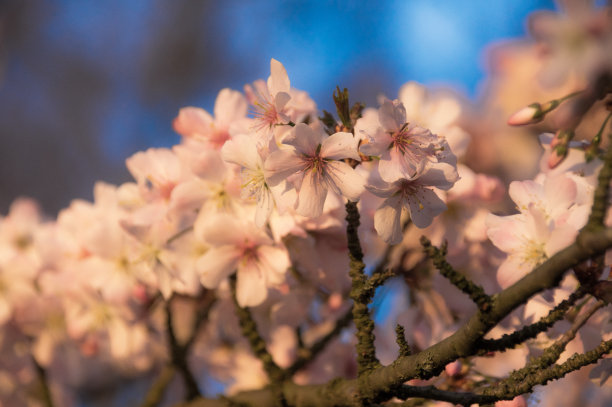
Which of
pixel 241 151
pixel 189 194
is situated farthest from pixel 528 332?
pixel 189 194

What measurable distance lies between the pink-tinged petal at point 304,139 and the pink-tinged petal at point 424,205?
118mm

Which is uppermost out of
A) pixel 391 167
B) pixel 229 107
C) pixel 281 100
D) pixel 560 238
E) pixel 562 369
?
pixel 229 107

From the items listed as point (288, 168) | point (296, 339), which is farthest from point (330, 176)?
point (296, 339)

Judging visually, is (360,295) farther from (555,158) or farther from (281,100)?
(555,158)

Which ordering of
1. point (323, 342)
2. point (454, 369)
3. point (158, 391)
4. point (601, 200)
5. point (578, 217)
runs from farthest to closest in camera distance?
1. point (158, 391)
2. point (323, 342)
3. point (454, 369)
4. point (578, 217)
5. point (601, 200)

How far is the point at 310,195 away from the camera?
0.62 metres

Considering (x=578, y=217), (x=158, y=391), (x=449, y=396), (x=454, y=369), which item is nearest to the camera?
(x=449, y=396)

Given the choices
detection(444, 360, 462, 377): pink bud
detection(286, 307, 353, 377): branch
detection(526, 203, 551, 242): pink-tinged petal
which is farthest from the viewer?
detection(286, 307, 353, 377): branch

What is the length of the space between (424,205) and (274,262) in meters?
0.26

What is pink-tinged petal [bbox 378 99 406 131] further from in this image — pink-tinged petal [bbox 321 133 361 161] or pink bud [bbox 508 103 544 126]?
pink bud [bbox 508 103 544 126]

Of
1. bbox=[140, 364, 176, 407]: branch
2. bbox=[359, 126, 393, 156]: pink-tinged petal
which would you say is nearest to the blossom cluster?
bbox=[359, 126, 393, 156]: pink-tinged petal

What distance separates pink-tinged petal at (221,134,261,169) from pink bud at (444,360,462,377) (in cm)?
37

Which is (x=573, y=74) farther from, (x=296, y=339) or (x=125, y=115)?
(x=125, y=115)

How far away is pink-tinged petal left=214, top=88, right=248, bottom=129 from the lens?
2.68 ft
